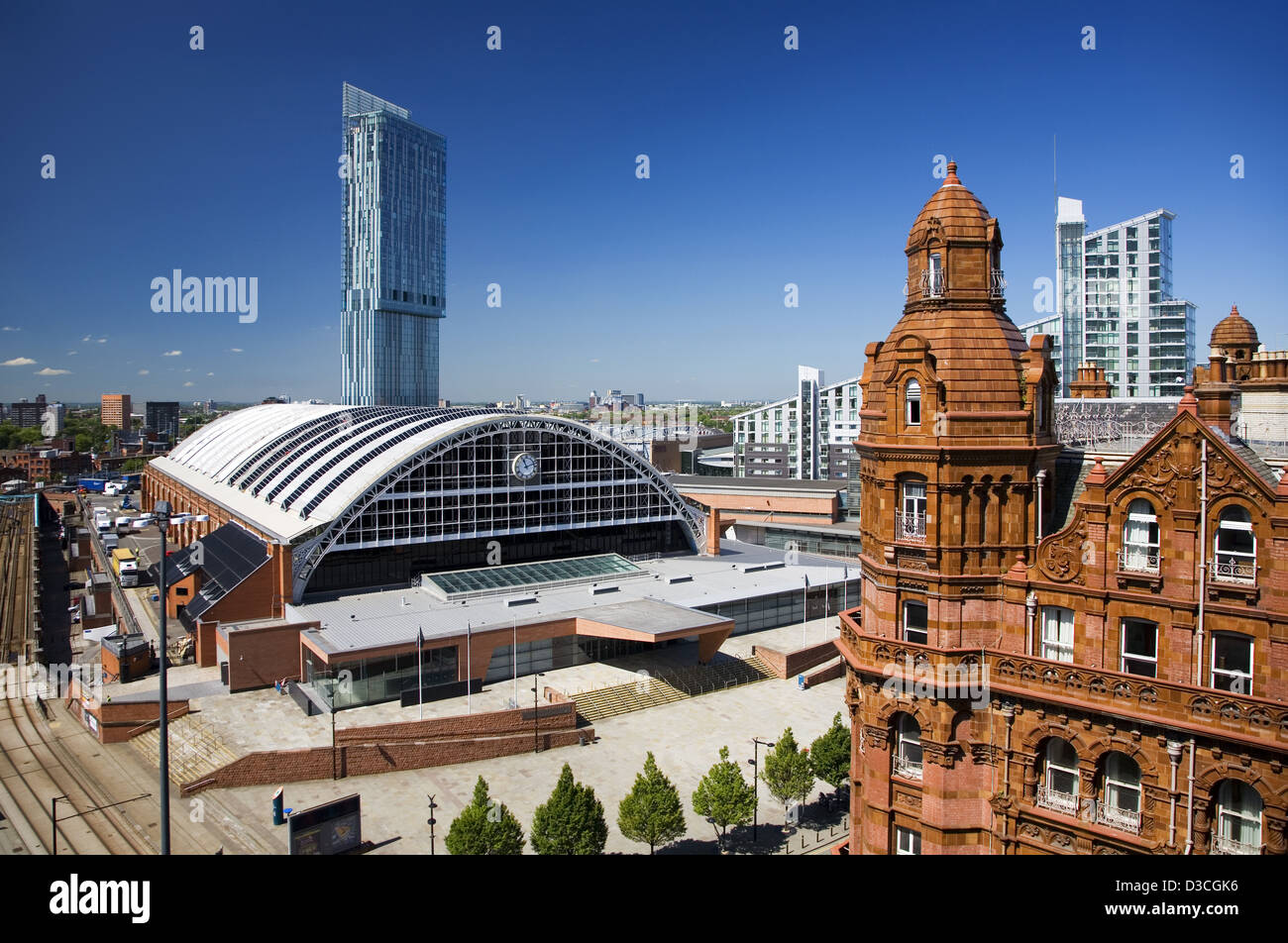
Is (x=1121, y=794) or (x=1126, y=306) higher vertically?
(x=1126, y=306)

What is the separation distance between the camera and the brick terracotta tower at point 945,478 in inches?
782

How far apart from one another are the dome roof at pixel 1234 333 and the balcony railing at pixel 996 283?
1697 cm

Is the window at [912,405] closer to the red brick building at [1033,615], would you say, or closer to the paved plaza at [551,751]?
the red brick building at [1033,615]

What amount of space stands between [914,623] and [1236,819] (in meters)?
7.18

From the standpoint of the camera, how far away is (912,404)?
2058 centimetres

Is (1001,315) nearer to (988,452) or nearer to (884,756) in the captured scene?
(988,452)

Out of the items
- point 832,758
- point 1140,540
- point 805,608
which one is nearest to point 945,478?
point 1140,540

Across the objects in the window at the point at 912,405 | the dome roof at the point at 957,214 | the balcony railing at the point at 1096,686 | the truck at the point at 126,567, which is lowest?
the truck at the point at 126,567

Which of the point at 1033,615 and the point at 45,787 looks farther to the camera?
the point at 45,787

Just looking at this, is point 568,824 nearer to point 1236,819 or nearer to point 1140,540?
point 1236,819

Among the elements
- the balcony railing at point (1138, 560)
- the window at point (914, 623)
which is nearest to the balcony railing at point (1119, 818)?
the window at point (914, 623)

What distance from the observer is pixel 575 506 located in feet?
224
